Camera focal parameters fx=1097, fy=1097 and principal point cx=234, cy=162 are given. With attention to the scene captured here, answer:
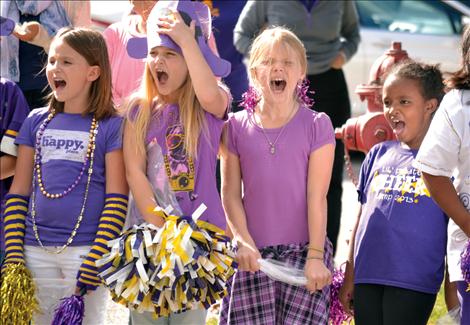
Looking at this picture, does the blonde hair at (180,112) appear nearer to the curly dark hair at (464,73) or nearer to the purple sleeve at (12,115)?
the purple sleeve at (12,115)

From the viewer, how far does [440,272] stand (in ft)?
14.1

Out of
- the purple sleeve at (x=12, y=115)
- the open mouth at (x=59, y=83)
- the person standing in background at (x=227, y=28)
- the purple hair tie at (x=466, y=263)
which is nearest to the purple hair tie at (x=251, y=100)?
the open mouth at (x=59, y=83)

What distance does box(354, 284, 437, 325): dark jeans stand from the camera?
4.27m

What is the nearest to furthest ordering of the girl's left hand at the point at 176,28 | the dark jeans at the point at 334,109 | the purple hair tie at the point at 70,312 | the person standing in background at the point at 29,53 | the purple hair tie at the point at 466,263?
the purple hair tie at the point at 466,263
the purple hair tie at the point at 70,312
the girl's left hand at the point at 176,28
the person standing in background at the point at 29,53
the dark jeans at the point at 334,109

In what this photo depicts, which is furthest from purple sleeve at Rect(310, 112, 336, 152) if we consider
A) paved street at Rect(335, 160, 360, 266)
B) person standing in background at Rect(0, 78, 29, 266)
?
paved street at Rect(335, 160, 360, 266)

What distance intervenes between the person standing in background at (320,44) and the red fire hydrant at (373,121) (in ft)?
4.53

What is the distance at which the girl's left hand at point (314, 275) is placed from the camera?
167 inches

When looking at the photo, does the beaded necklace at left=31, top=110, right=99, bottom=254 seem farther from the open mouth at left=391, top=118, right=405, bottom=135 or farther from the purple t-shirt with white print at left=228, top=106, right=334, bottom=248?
the open mouth at left=391, top=118, right=405, bottom=135

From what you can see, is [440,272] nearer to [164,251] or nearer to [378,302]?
[378,302]

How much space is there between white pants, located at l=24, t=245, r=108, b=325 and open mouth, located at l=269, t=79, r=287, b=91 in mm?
967

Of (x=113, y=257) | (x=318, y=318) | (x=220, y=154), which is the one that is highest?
(x=220, y=154)

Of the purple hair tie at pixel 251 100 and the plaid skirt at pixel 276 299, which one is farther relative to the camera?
the purple hair tie at pixel 251 100

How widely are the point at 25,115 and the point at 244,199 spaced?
40.0 inches

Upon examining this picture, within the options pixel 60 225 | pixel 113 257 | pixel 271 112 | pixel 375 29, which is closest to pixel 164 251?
pixel 113 257
